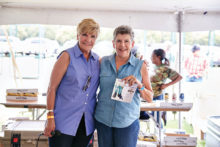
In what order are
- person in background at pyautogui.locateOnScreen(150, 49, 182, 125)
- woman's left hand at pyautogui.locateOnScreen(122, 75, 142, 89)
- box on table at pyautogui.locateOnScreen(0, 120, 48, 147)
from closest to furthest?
woman's left hand at pyautogui.locateOnScreen(122, 75, 142, 89), box on table at pyautogui.locateOnScreen(0, 120, 48, 147), person in background at pyautogui.locateOnScreen(150, 49, 182, 125)

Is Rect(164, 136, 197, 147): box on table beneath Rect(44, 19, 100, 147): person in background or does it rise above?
beneath

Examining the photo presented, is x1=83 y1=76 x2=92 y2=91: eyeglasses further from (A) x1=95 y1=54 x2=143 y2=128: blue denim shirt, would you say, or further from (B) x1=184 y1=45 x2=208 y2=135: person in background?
(B) x1=184 y1=45 x2=208 y2=135: person in background

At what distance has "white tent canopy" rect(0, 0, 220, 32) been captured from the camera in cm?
448

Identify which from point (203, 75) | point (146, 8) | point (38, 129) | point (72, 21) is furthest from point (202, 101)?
point (38, 129)

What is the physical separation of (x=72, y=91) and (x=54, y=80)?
0.49 ft

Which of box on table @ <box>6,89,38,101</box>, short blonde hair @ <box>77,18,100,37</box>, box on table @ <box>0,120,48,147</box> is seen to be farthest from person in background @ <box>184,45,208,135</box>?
short blonde hair @ <box>77,18,100,37</box>

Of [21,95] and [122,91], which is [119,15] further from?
[122,91]

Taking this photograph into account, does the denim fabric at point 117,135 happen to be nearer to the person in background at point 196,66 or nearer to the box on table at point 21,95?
the box on table at point 21,95

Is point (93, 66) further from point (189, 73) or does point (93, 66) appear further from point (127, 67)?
point (189, 73)

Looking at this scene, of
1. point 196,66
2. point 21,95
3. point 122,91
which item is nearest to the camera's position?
point 122,91

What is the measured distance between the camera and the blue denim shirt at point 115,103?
1.81m

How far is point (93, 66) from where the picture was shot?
6.23 ft

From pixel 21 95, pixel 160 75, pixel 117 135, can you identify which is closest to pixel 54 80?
pixel 117 135

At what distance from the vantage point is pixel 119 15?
459 cm
